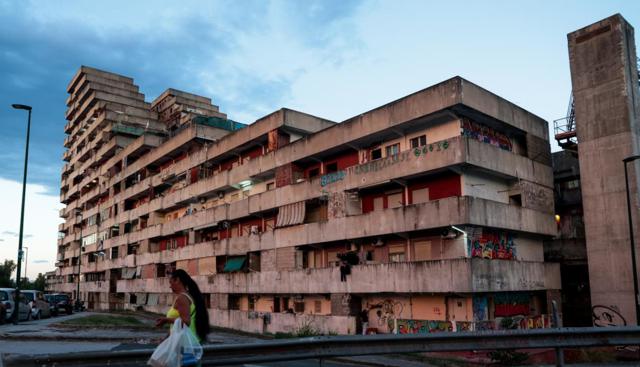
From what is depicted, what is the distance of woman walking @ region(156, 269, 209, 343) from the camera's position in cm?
639

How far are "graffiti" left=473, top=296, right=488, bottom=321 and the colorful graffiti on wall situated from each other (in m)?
1.93

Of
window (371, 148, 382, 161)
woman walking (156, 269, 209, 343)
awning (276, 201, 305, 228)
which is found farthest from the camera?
awning (276, 201, 305, 228)

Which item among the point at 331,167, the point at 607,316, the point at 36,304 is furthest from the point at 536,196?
the point at 36,304

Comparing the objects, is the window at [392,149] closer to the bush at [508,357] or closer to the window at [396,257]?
the window at [396,257]

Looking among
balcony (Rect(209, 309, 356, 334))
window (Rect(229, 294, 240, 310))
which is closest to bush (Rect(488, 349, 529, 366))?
balcony (Rect(209, 309, 356, 334))

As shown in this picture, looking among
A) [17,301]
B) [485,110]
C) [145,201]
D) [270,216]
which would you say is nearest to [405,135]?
[485,110]

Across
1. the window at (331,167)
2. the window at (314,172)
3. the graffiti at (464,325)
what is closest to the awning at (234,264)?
the window at (314,172)

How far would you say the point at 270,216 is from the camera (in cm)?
3844

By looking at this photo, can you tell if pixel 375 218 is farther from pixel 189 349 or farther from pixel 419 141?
pixel 189 349

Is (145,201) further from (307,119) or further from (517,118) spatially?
(517,118)

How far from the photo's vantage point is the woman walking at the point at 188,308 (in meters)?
6.39

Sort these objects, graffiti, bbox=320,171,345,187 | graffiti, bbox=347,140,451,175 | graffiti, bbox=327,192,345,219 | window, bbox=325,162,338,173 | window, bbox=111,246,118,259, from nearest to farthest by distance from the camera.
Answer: graffiti, bbox=347,140,451,175 → graffiti, bbox=327,192,345,219 → graffiti, bbox=320,171,345,187 → window, bbox=325,162,338,173 → window, bbox=111,246,118,259

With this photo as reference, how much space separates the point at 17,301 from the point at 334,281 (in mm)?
15984

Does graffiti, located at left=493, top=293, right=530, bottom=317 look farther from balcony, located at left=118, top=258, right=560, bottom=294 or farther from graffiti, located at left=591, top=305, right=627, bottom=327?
graffiti, located at left=591, top=305, right=627, bottom=327
